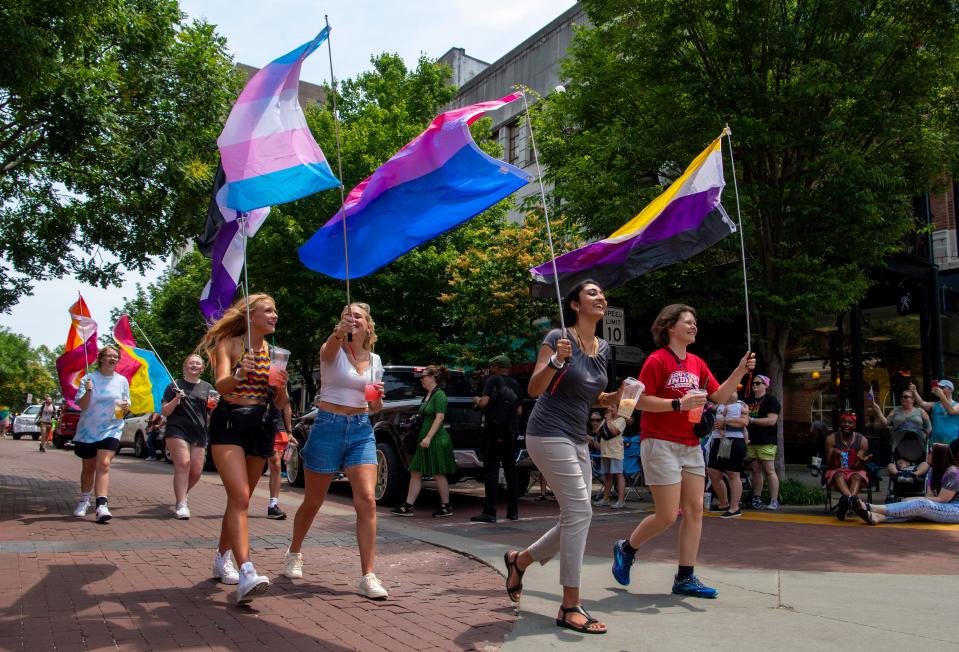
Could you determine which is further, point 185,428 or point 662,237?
point 185,428

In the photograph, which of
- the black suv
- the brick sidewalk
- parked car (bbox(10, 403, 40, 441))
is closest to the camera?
the brick sidewalk

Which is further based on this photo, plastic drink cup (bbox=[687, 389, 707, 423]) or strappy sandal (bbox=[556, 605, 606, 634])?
plastic drink cup (bbox=[687, 389, 707, 423])

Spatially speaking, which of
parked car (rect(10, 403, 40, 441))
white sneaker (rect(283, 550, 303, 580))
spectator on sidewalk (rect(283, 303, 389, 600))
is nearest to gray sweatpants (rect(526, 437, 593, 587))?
spectator on sidewalk (rect(283, 303, 389, 600))

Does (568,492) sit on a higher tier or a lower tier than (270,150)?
lower

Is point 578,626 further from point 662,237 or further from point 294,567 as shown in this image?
point 662,237

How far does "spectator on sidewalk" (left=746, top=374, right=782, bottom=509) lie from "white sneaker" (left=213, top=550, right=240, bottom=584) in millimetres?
7278

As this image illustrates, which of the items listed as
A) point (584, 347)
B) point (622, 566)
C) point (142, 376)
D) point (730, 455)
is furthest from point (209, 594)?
point (730, 455)

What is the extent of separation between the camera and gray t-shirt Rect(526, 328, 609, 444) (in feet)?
14.7

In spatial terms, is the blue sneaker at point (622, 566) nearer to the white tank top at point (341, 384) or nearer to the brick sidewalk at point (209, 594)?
the brick sidewalk at point (209, 594)

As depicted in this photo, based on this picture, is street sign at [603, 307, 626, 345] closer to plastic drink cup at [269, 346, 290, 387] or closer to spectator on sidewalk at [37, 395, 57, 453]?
plastic drink cup at [269, 346, 290, 387]

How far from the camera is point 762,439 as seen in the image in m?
10.3

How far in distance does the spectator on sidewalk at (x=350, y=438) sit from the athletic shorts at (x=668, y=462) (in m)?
1.80

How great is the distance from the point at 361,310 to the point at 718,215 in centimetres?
306

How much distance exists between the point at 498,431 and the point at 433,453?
1078mm
